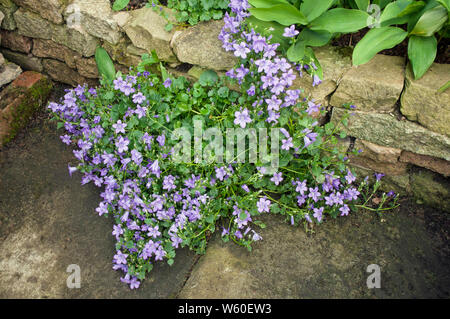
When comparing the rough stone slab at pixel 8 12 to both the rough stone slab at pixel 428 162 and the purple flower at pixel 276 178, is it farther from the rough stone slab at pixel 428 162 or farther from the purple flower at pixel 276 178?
Answer: the rough stone slab at pixel 428 162

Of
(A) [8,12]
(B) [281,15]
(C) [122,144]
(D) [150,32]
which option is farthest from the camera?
(A) [8,12]

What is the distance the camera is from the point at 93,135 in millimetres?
2408

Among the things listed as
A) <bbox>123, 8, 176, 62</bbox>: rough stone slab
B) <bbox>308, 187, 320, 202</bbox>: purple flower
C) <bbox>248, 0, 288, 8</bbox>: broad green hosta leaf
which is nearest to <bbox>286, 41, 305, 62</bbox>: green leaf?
<bbox>248, 0, 288, 8</bbox>: broad green hosta leaf

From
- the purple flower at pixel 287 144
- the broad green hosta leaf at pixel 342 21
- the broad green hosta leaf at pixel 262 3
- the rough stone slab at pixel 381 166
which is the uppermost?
the broad green hosta leaf at pixel 262 3

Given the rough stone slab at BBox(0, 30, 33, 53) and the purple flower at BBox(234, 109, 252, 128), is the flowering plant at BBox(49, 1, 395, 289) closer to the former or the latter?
the purple flower at BBox(234, 109, 252, 128)

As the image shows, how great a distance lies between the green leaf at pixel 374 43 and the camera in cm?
206

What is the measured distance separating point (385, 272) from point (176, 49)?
181 cm

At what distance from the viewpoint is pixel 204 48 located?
245 cm

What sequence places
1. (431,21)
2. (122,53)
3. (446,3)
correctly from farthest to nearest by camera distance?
(122,53), (431,21), (446,3)

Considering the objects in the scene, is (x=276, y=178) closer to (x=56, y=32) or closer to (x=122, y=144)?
(x=122, y=144)

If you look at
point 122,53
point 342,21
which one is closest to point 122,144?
point 122,53

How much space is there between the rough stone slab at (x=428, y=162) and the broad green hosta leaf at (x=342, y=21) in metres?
0.78

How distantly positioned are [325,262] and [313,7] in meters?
1.41

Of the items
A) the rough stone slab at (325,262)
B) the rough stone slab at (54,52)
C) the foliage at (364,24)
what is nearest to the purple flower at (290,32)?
the foliage at (364,24)
